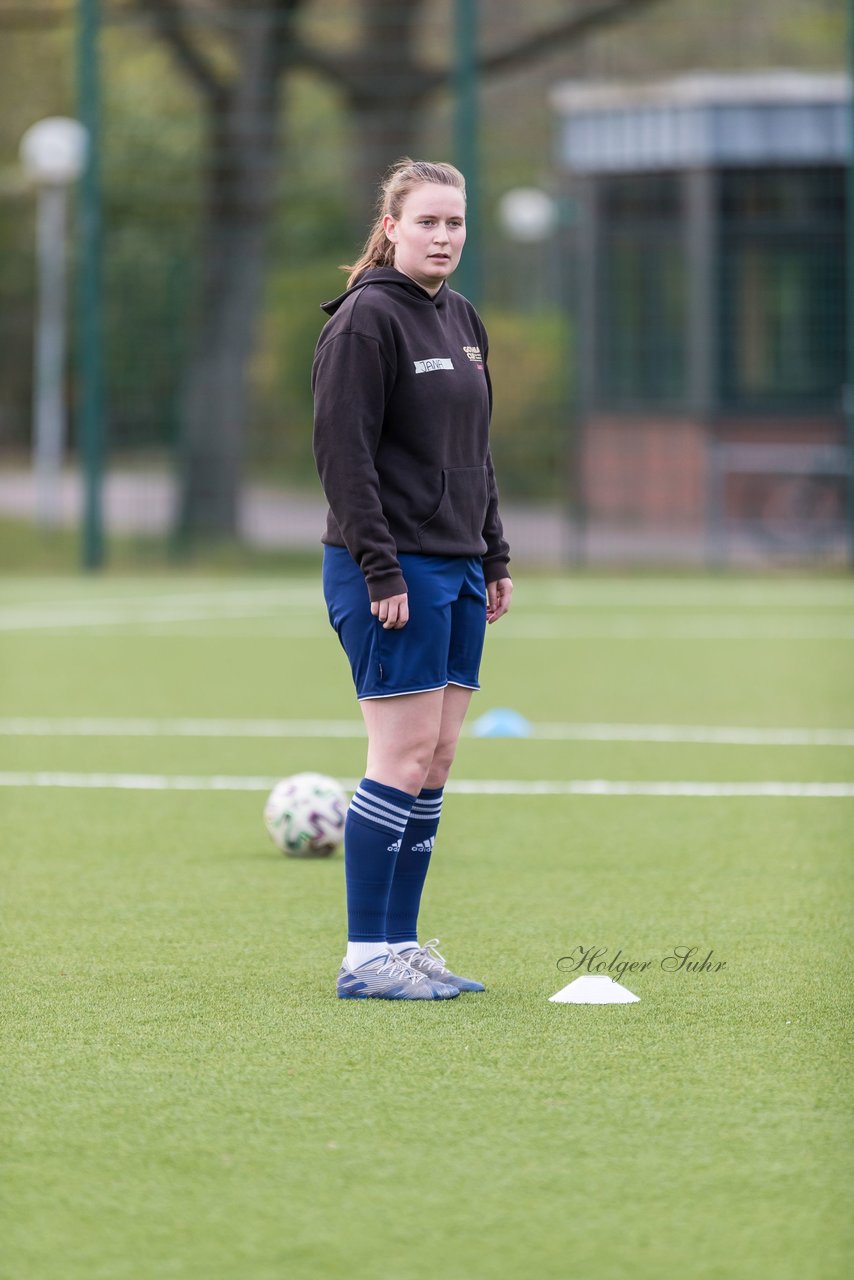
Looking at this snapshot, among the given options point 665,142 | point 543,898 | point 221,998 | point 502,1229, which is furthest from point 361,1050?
point 665,142

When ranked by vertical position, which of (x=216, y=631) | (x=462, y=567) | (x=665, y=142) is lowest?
(x=216, y=631)

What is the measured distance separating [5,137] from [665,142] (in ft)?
49.0

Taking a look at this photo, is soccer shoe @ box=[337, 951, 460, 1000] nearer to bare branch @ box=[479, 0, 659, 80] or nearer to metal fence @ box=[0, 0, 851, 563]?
metal fence @ box=[0, 0, 851, 563]

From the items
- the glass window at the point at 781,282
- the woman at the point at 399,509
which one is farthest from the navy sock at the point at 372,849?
the glass window at the point at 781,282

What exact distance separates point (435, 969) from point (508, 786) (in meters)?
→ 3.47

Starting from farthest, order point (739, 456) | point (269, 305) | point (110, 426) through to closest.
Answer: point (269, 305) → point (739, 456) → point (110, 426)

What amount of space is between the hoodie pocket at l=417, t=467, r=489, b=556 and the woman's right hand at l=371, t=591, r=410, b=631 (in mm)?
175

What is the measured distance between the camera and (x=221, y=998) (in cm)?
507

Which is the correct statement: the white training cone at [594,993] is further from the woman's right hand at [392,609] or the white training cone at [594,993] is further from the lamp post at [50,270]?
the lamp post at [50,270]

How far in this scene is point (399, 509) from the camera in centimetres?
496

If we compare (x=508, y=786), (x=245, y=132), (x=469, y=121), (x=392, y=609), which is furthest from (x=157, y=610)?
(x=392, y=609)

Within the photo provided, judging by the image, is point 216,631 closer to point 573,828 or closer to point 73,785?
point 73,785

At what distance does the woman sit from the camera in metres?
4.85

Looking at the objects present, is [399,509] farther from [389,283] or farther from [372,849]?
[372,849]
